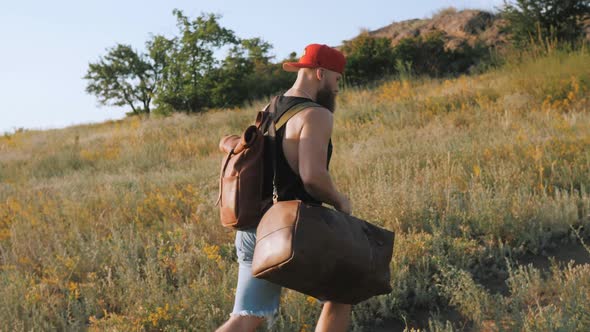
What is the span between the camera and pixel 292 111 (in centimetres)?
305

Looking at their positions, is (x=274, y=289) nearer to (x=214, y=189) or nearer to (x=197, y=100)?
(x=214, y=189)

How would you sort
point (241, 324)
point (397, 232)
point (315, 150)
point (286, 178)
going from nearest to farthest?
point (315, 150) → point (241, 324) → point (286, 178) → point (397, 232)

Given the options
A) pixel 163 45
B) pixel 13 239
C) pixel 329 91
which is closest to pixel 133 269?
pixel 13 239

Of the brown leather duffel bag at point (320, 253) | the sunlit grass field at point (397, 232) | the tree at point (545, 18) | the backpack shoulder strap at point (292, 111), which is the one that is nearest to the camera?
the brown leather duffel bag at point (320, 253)

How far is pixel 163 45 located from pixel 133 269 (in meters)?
19.1

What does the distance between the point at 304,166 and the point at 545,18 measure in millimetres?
15443

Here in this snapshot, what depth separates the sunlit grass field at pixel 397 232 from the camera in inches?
181

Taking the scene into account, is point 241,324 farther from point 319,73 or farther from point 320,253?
point 319,73

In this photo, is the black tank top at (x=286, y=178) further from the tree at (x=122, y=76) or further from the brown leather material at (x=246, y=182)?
the tree at (x=122, y=76)

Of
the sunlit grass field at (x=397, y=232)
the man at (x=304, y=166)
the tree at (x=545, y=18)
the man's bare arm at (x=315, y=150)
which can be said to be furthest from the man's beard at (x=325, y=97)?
the tree at (x=545, y=18)

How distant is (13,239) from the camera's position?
6.62 m

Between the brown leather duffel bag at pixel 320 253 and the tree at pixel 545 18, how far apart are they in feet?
47.8

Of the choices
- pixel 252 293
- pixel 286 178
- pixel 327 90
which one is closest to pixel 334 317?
pixel 252 293

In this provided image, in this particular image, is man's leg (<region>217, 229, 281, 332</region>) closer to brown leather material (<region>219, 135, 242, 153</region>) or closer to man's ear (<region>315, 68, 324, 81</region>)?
brown leather material (<region>219, 135, 242, 153</region>)
